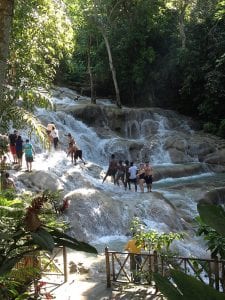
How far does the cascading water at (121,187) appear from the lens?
510 inches

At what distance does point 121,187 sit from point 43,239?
14.7 m

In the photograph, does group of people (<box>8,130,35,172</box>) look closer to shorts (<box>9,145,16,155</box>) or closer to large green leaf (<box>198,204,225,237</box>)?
shorts (<box>9,145,16,155</box>)

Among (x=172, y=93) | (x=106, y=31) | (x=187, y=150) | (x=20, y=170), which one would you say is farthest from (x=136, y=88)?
(x=20, y=170)

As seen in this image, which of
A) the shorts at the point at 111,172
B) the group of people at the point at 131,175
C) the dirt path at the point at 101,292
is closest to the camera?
the dirt path at the point at 101,292

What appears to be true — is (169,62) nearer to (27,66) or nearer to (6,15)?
(27,66)

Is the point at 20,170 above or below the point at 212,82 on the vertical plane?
below

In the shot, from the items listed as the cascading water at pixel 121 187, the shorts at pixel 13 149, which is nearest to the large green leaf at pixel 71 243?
the cascading water at pixel 121 187

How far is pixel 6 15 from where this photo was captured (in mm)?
3070

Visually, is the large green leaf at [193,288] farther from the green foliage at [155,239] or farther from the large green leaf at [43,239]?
the green foliage at [155,239]

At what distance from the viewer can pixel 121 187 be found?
662 inches

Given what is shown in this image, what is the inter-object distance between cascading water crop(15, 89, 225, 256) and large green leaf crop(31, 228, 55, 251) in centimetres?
933

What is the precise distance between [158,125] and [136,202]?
12.8 m

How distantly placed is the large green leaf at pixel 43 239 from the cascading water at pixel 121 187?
933cm

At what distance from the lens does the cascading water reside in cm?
1295
